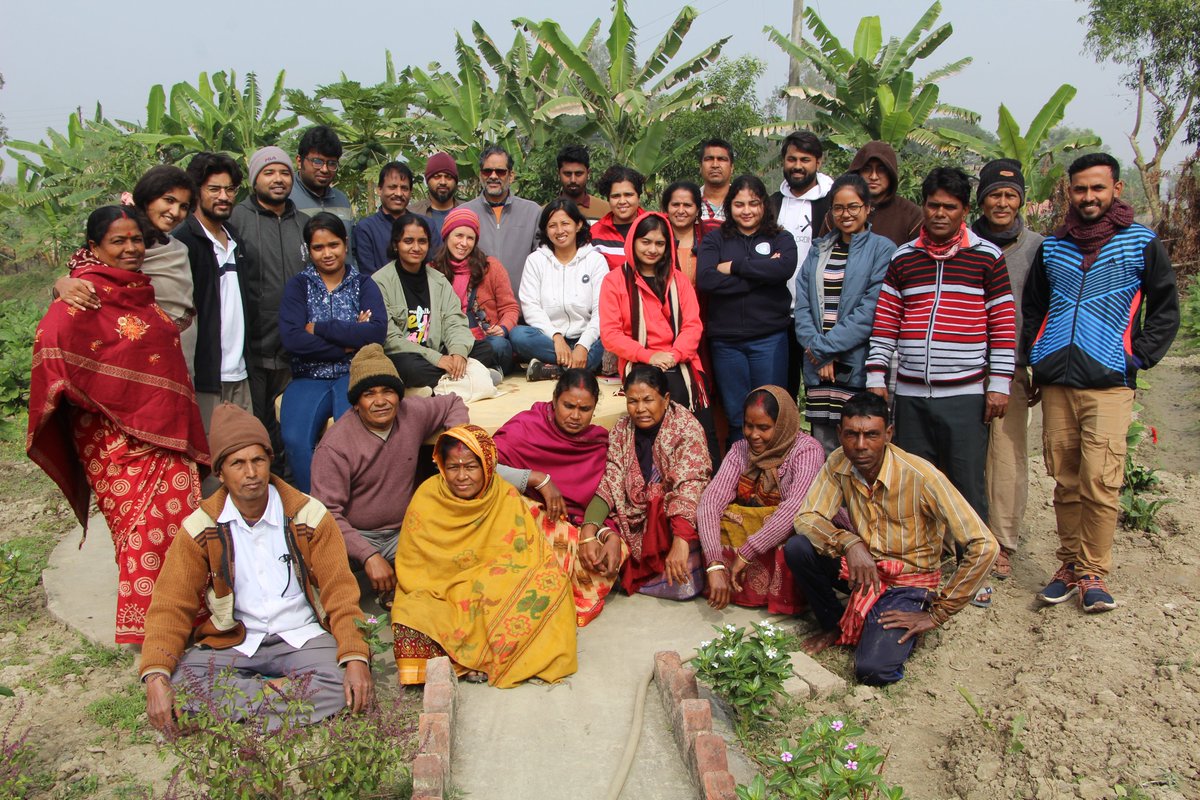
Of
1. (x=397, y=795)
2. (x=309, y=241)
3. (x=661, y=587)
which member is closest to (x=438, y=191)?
(x=309, y=241)

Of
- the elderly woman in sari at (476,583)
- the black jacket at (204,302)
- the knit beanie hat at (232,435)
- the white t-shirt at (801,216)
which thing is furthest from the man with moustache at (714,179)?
the knit beanie hat at (232,435)

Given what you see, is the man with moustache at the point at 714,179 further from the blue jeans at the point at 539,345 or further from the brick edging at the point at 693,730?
the brick edging at the point at 693,730

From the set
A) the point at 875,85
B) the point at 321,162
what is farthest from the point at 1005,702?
the point at 875,85

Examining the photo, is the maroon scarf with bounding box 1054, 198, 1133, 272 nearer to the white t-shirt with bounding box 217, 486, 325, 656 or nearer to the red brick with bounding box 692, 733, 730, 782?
the red brick with bounding box 692, 733, 730, 782

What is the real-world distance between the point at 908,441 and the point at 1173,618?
54.6 inches

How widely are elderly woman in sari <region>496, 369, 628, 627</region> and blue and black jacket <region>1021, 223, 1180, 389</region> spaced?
2.18 meters

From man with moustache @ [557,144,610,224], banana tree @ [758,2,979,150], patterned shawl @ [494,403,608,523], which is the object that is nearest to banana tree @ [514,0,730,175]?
banana tree @ [758,2,979,150]

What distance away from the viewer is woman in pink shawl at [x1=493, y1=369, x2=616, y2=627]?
441 centimetres

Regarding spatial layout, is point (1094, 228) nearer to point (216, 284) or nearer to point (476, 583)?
point (476, 583)

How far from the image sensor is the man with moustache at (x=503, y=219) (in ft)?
19.5

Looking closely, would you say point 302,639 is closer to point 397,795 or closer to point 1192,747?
point 397,795

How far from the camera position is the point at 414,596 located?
12.7 ft

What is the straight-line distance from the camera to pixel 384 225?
549cm

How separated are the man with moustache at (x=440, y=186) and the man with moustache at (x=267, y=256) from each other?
1.08 m
